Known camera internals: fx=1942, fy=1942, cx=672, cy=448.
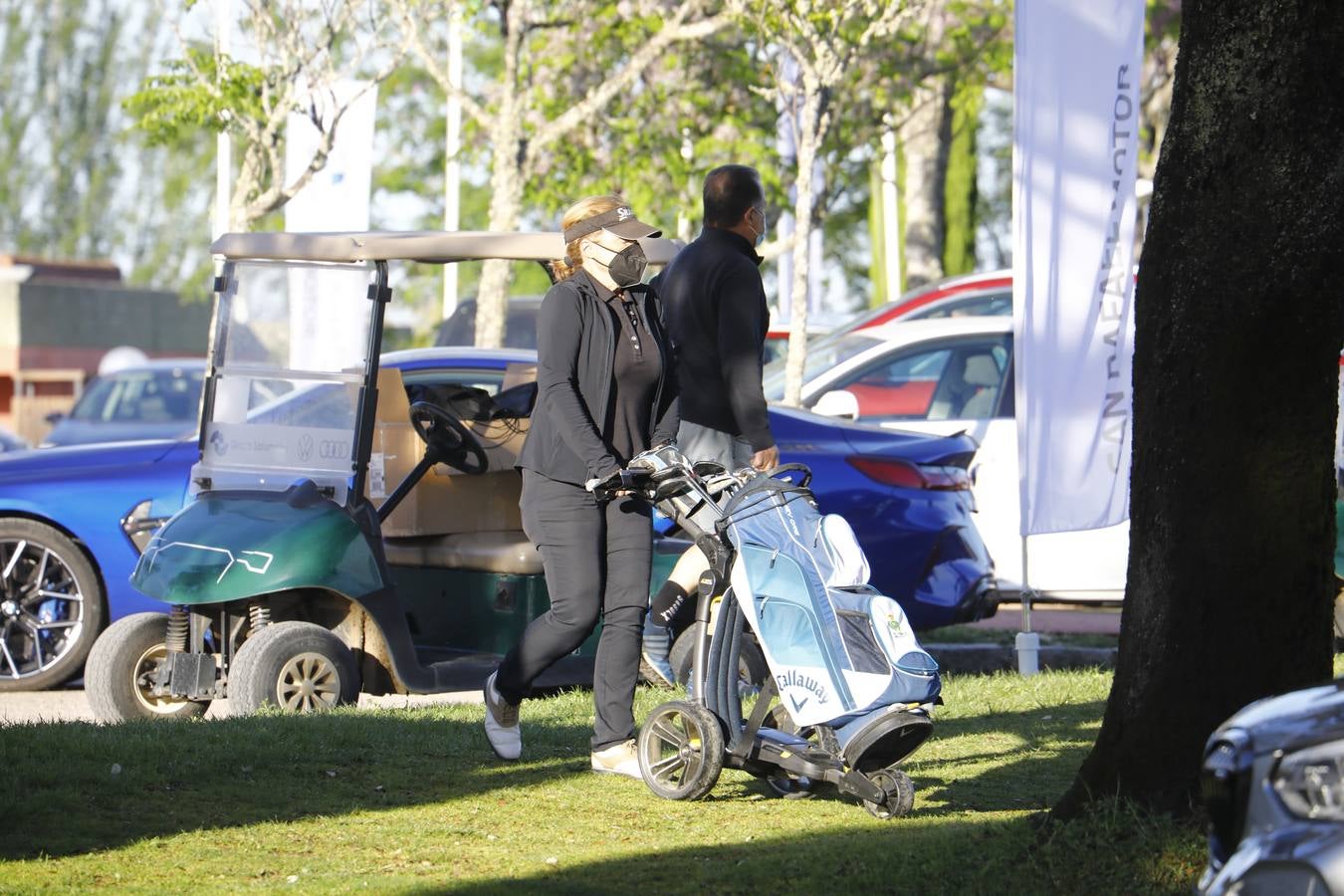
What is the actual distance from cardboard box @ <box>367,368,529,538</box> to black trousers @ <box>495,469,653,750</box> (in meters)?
1.97

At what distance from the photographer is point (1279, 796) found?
→ 3586mm

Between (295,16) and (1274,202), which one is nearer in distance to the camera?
(1274,202)

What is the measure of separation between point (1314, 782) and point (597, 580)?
3165mm

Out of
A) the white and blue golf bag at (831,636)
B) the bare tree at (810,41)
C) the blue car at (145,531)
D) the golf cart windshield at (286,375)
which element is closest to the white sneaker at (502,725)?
the white and blue golf bag at (831,636)

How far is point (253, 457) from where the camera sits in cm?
801

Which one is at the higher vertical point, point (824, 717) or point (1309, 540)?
point (1309, 540)

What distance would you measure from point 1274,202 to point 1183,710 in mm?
1273

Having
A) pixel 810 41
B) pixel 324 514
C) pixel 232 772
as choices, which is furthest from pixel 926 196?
pixel 232 772

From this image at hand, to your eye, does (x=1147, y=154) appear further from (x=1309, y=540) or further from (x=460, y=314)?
(x=1309, y=540)

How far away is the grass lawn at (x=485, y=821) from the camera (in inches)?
192

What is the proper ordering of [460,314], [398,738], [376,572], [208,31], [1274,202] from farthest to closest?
[208,31] → [460,314] → [376,572] → [398,738] → [1274,202]

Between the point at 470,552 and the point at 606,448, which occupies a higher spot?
the point at 606,448

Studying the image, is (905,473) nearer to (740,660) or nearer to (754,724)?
(740,660)

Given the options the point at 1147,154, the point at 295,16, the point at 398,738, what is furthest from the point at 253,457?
the point at 1147,154
